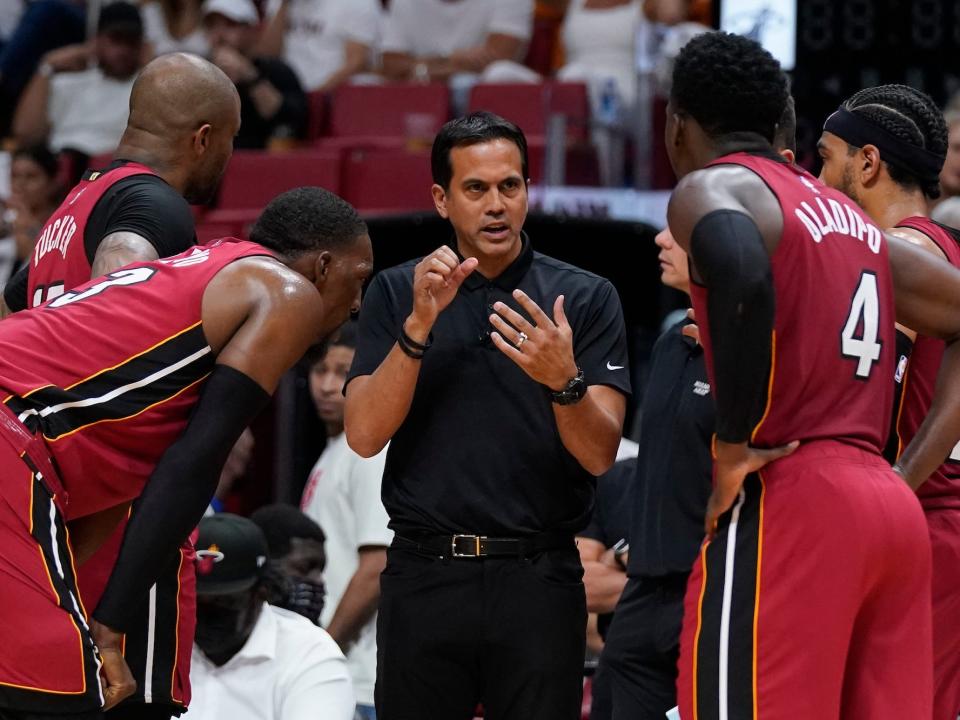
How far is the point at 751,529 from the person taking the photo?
129 inches

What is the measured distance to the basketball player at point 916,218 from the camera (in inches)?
154

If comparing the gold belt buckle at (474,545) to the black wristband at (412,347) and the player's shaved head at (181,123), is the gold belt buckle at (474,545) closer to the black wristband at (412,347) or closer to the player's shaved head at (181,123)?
the black wristband at (412,347)

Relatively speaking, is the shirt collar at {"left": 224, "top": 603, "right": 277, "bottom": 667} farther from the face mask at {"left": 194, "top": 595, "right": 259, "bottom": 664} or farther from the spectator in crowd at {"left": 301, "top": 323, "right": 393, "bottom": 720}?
the spectator in crowd at {"left": 301, "top": 323, "right": 393, "bottom": 720}

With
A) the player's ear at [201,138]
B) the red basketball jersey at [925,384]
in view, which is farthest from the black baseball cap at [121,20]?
the red basketball jersey at [925,384]

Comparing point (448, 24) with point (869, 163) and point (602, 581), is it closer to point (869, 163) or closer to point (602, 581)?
point (602, 581)

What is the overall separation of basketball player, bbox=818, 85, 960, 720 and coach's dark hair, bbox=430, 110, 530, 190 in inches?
33.4

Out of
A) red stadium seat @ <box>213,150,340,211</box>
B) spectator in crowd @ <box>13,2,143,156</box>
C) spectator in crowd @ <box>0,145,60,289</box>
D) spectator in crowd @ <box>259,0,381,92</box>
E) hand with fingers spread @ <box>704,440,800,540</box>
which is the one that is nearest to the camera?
hand with fingers spread @ <box>704,440,800,540</box>

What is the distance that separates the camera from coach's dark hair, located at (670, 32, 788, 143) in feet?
11.4

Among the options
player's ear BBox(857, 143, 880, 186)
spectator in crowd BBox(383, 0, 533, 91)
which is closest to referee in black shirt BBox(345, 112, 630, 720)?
player's ear BBox(857, 143, 880, 186)

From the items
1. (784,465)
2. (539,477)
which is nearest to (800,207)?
(784,465)

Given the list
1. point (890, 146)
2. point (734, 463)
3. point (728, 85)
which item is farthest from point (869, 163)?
point (734, 463)

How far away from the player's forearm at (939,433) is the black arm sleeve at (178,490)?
→ 1513 mm

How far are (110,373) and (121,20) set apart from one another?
7.55 meters

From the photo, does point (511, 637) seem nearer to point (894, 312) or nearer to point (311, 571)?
point (894, 312)
